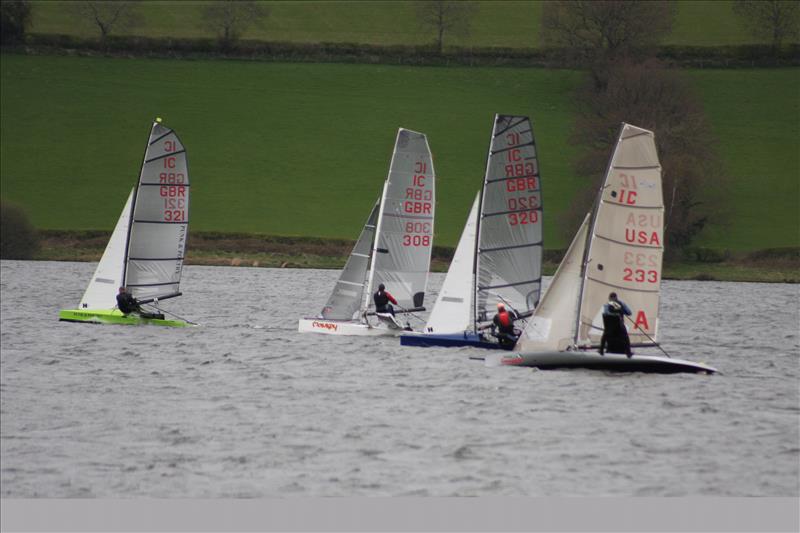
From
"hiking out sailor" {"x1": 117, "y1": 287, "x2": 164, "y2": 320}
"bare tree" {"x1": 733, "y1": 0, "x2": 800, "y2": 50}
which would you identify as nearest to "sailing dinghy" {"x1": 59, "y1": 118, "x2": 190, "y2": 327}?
"hiking out sailor" {"x1": 117, "y1": 287, "x2": 164, "y2": 320}

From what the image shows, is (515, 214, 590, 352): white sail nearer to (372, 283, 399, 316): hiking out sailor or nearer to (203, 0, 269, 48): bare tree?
(372, 283, 399, 316): hiking out sailor

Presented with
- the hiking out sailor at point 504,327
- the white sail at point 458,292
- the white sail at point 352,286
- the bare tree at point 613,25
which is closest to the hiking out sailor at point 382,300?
the white sail at point 352,286

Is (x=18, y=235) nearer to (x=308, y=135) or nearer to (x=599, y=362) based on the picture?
(x=308, y=135)

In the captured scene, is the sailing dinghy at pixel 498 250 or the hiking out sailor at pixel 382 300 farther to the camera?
the hiking out sailor at pixel 382 300

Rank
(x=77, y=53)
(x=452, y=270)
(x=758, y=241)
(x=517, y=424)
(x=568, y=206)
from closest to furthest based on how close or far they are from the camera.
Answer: (x=517, y=424) → (x=452, y=270) → (x=758, y=241) → (x=568, y=206) → (x=77, y=53)

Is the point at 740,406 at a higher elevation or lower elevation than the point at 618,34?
lower

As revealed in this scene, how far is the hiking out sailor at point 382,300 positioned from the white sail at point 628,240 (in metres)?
7.87

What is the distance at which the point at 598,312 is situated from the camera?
28.0m

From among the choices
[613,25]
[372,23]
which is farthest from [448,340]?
[372,23]

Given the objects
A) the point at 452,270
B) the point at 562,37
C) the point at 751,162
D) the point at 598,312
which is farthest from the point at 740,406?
the point at 562,37

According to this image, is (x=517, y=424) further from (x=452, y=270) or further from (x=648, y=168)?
(x=452, y=270)

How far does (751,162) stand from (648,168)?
197ft

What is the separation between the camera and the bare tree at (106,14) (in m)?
98.8

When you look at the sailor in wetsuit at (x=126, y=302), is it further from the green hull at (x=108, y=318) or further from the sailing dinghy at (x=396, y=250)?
the sailing dinghy at (x=396, y=250)
